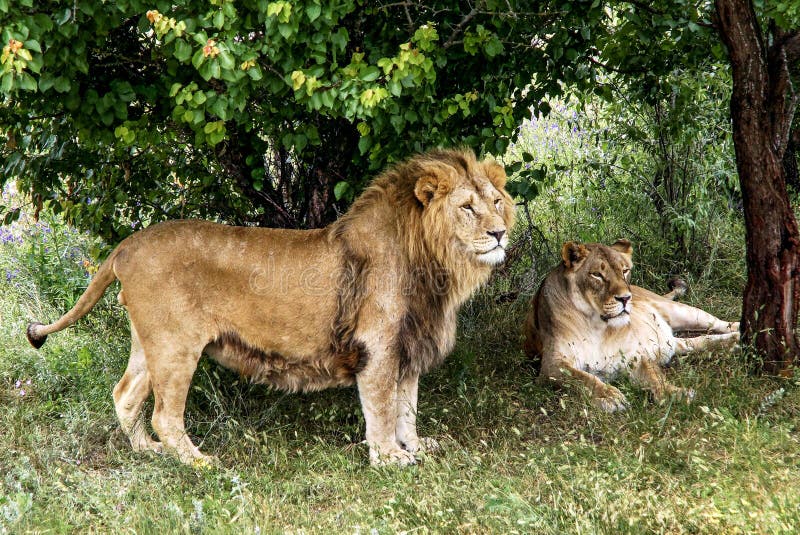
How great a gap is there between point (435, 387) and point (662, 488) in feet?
6.09

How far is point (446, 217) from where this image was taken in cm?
457

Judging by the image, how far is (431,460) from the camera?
13.9ft

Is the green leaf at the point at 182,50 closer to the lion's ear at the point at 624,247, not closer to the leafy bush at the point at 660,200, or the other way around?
the lion's ear at the point at 624,247

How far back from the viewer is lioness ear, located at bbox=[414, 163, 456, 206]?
4547mm

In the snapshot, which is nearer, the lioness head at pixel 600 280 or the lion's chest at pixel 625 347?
the lioness head at pixel 600 280

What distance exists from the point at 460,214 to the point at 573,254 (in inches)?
48.3

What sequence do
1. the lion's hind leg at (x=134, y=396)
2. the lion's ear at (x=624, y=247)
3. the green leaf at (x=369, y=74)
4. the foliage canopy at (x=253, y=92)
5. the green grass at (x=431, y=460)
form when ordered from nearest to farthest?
the green grass at (x=431, y=460), the foliage canopy at (x=253, y=92), the green leaf at (x=369, y=74), the lion's hind leg at (x=134, y=396), the lion's ear at (x=624, y=247)

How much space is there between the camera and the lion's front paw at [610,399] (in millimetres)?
4938

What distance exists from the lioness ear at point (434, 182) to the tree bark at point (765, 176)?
1608 millimetres

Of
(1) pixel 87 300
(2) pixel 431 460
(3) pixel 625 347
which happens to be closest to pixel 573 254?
(3) pixel 625 347

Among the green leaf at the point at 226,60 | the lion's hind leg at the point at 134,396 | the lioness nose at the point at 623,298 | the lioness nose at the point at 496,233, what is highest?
the green leaf at the point at 226,60

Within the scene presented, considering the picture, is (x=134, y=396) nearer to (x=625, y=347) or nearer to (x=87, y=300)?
(x=87, y=300)

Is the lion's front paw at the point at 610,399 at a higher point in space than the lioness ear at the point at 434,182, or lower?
lower

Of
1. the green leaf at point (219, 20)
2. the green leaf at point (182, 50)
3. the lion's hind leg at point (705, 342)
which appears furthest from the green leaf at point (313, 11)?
the lion's hind leg at point (705, 342)
